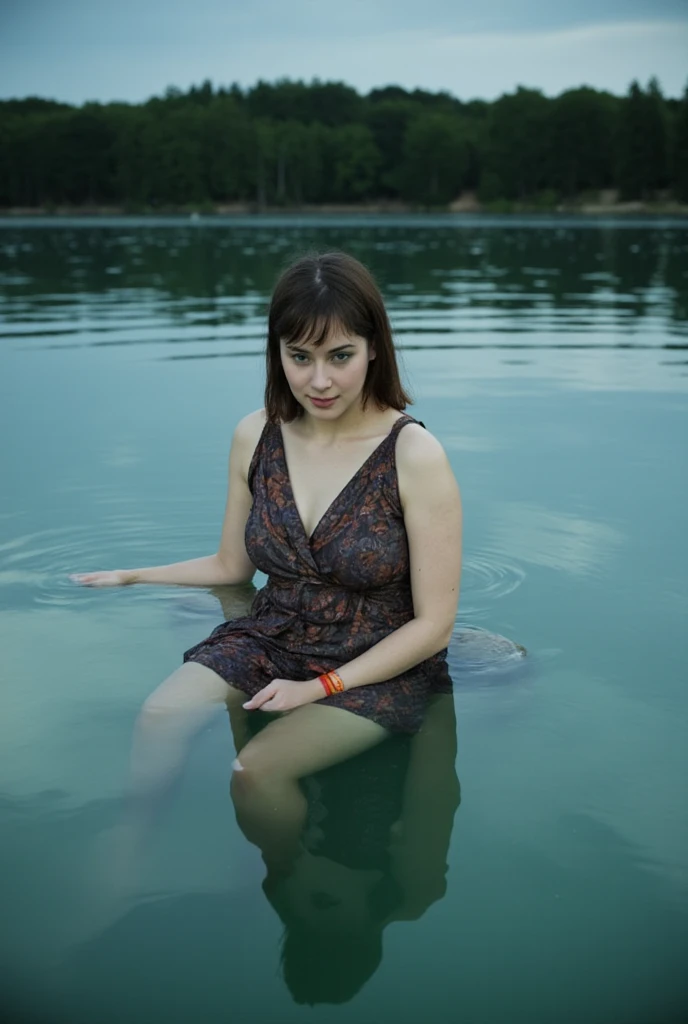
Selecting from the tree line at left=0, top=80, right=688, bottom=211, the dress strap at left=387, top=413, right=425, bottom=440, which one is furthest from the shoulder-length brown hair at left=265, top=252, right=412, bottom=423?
the tree line at left=0, top=80, right=688, bottom=211

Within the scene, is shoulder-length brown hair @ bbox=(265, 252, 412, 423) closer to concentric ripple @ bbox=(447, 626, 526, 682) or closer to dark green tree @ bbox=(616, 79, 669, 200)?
concentric ripple @ bbox=(447, 626, 526, 682)

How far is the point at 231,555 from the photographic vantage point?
14.4ft

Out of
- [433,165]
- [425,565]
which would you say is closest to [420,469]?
[425,565]

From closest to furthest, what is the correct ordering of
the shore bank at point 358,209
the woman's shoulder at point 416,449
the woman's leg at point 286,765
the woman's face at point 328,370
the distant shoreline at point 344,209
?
the woman's leg at point 286,765 < the woman's face at point 328,370 < the woman's shoulder at point 416,449 < the shore bank at point 358,209 < the distant shoreline at point 344,209

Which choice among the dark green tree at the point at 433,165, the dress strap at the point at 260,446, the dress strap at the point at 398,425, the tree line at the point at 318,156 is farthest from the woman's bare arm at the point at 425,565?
the dark green tree at the point at 433,165

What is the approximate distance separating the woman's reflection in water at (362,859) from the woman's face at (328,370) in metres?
1.08

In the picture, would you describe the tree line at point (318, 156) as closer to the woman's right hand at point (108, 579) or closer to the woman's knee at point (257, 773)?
the woman's right hand at point (108, 579)

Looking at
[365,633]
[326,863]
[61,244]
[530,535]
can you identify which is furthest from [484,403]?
[61,244]

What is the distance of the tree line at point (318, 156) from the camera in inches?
3893

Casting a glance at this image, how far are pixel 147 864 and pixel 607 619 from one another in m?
2.53

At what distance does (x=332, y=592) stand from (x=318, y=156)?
110 meters

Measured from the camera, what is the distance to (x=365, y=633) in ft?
12.2

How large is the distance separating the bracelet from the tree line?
93286 mm

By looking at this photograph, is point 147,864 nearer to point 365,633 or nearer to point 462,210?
point 365,633
